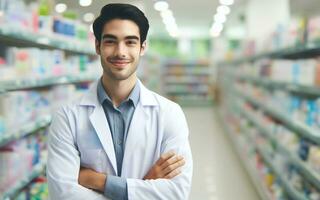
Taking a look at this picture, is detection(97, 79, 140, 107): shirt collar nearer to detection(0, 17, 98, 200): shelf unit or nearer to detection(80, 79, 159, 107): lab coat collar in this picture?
detection(80, 79, 159, 107): lab coat collar

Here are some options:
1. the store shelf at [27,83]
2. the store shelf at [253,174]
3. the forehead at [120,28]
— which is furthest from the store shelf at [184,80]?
the forehead at [120,28]

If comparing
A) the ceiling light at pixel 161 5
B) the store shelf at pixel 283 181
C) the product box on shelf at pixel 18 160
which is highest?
the ceiling light at pixel 161 5

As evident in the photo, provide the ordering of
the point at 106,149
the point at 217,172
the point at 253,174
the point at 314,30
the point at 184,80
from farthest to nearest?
the point at 184,80
the point at 217,172
the point at 253,174
the point at 314,30
the point at 106,149

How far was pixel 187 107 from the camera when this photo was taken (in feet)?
17.5

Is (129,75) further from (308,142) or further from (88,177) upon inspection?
(308,142)

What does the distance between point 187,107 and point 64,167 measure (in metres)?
3.87

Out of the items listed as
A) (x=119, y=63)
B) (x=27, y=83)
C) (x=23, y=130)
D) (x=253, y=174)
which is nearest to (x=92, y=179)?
(x=119, y=63)

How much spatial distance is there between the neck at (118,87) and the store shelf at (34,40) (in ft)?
3.67

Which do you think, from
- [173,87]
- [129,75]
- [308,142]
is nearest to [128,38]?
[129,75]

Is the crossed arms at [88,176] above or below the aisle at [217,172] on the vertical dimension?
above

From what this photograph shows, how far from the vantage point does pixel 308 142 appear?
140 inches

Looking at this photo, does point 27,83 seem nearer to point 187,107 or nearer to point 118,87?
point 118,87

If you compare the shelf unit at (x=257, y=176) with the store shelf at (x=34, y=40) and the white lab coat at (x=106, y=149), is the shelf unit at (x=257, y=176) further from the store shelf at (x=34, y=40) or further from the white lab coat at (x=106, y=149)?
the store shelf at (x=34, y=40)

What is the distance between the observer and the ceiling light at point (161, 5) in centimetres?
184
